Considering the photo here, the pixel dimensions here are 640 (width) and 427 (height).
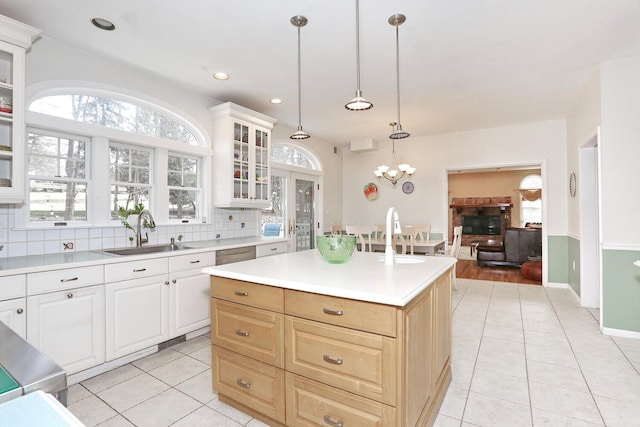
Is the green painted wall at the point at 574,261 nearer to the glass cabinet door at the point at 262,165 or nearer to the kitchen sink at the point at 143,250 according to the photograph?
the glass cabinet door at the point at 262,165

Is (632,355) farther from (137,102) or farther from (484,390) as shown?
(137,102)

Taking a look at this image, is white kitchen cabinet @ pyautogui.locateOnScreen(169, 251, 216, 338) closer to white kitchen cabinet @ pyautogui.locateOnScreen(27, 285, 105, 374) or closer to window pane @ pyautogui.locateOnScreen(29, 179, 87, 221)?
white kitchen cabinet @ pyautogui.locateOnScreen(27, 285, 105, 374)

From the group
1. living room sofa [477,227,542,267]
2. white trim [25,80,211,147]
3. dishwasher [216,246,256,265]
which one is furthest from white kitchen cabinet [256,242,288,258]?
living room sofa [477,227,542,267]

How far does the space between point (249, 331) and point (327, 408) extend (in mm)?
602

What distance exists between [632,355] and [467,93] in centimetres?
310

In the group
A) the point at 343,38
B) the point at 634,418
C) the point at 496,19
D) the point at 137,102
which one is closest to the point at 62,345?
the point at 137,102

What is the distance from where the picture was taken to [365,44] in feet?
9.40

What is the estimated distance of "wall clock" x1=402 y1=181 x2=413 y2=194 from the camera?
6477 mm

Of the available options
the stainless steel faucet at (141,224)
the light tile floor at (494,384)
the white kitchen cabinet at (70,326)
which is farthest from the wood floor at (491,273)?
the white kitchen cabinet at (70,326)

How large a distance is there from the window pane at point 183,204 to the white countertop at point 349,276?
189 cm

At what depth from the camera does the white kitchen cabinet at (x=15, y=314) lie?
6.64 ft

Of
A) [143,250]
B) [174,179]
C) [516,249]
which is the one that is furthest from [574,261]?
[143,250]

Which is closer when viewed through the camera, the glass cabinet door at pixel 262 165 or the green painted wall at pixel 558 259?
the glass cabinet door at pixel 262 165

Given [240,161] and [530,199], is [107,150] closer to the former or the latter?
[240,161]
